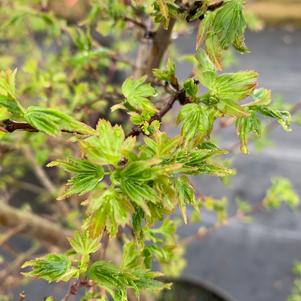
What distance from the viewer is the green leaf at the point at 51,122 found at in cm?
48

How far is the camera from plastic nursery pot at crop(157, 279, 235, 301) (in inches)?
67.1

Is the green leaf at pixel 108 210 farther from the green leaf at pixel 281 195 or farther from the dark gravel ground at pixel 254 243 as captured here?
the dark gravel ground at pixel 254 243

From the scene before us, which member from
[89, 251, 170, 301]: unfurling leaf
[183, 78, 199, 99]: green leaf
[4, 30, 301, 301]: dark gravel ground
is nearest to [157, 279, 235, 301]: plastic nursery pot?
[4, 30, 301, 301]: dark gravel ground

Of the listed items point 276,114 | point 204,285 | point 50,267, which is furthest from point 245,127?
point 204,285

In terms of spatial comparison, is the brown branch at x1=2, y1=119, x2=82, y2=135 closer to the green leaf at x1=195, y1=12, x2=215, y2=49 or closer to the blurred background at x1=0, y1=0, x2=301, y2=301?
the green leaf at x1=195, y1=12, x2=215, y2=49

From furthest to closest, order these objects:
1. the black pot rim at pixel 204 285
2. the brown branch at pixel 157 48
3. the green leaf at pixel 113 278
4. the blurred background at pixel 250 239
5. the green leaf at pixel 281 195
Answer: the blurred background at pixel 250 239, the black pot rim at pixel 204 285, the green leaf at pixel 281 195, the brown branch at pixel 157 48, the green leaf at pixel 113 278

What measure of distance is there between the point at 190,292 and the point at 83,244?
124cm

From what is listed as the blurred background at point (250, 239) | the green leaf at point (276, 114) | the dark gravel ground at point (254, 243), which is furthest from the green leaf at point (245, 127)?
the dark gravel ground at point (254, 243)

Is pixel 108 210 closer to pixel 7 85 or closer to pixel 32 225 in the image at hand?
pixel 7 85

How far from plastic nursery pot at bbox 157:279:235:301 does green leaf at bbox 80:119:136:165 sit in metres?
1.32

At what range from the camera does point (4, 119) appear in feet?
1.67

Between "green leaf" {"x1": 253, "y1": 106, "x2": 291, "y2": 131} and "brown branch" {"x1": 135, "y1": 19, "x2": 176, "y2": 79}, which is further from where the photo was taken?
"brown branch" {"x1": 135, "y1": 19, "x2": 176, "y2": 79}

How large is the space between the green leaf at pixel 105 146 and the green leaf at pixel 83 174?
20 millimetres

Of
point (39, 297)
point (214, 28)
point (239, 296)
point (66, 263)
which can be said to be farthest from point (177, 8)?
point (239, 296)
